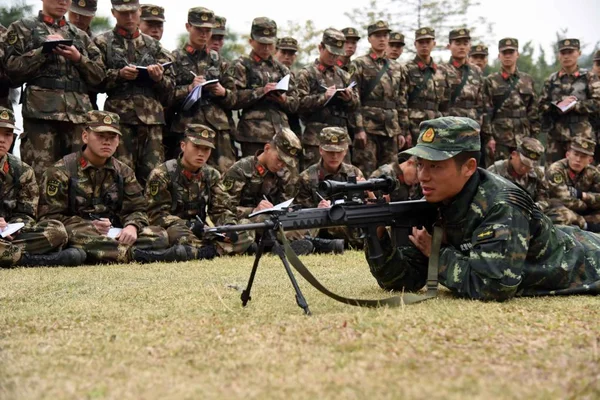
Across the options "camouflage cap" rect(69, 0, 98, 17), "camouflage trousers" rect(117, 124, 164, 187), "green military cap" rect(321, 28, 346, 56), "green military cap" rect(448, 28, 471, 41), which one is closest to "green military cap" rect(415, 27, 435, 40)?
"green military cap" rect(448, 28, 471, 41)

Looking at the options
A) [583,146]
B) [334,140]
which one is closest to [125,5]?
[334,140]

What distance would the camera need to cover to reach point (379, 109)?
12.1 metres

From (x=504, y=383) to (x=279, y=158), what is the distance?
656cm

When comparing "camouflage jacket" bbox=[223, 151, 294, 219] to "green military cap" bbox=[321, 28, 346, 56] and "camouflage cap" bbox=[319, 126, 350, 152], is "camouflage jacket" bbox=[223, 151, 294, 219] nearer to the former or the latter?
"camouflage cap" bbox=[319, 126, 350, 152]

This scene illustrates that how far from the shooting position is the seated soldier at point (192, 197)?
9016mm

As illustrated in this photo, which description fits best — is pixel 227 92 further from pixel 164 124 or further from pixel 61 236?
pixel 61 236

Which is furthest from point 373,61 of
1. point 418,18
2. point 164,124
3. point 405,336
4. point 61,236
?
point 418,18

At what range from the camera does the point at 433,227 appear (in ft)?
17.9

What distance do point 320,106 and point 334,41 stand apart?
3.38ft

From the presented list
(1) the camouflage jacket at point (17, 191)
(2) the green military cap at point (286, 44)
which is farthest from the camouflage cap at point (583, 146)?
(1) the camouflage jacket at point (17, 191)

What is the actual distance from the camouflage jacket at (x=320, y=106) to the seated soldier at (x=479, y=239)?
5.82 meters

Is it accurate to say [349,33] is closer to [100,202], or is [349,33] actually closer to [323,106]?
[323,106]

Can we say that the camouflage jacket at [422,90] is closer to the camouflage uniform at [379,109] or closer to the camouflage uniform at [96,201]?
the camouflage uniform at [379,109]

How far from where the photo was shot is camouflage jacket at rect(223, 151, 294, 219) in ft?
31.4
